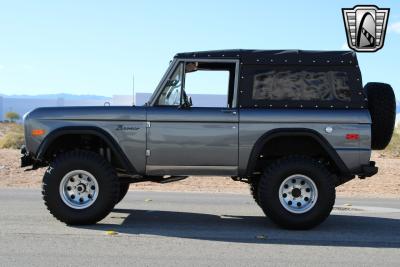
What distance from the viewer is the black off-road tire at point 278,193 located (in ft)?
24.1

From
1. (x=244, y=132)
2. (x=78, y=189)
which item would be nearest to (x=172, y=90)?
(x=244, y=132)

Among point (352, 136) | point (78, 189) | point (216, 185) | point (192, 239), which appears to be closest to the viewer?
point (192, 239)

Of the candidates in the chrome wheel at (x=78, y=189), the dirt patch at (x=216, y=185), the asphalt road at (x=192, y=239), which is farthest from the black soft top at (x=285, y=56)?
the dirt patch at (x=216, y=185)

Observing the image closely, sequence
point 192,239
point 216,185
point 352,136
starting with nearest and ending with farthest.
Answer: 1. point 192,239
2. point 352,136
3. point 216,185

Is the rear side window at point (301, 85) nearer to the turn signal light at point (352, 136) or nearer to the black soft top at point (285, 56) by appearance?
the black soft top at point (285, 56)

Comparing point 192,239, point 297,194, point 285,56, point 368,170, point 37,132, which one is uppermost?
point 285,56

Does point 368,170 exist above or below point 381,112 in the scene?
below

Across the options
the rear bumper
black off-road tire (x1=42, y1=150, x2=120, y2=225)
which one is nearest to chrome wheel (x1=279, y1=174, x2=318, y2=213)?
the rear bumper

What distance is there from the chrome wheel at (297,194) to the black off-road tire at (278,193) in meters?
0.05

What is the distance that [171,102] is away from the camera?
7590mm

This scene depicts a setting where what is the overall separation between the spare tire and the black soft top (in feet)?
1.59

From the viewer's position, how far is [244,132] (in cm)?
741

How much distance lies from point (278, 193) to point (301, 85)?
4.71 feet

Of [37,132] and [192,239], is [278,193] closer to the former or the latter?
[192,239]
